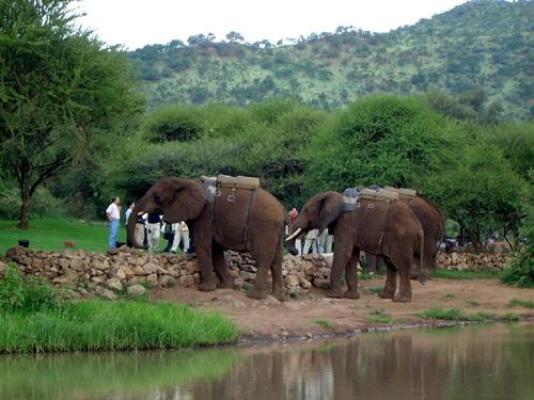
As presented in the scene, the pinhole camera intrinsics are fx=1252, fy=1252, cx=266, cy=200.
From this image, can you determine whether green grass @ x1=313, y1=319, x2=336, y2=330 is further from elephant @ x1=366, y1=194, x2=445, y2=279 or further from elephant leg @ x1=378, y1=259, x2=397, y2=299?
elephant @ x1=366, y1=194, x2=445, y2=279

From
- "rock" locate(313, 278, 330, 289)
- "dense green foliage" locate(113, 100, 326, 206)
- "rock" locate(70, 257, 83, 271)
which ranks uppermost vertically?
"dense green foliage" locate(113, 100, 326, 206)

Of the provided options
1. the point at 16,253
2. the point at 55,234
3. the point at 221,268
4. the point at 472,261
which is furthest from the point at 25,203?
the point at 16,253

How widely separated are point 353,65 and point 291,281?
280ft

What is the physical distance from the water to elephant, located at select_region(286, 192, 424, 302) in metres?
6.70

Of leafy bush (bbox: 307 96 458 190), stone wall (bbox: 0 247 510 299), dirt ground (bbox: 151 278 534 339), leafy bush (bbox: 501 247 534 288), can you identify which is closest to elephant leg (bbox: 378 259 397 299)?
dirt ground (bbox: 151 278 534 339)

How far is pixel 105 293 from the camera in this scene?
2494 cm

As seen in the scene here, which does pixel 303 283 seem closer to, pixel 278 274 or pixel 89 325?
pixel 278 274

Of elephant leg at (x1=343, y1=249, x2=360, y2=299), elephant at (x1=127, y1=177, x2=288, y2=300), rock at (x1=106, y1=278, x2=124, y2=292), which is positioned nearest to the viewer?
rock at (x1=106, y1=278, x2=124, y2=292)

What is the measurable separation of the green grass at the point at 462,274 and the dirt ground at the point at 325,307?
4222 mm

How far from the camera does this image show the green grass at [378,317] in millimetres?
25433

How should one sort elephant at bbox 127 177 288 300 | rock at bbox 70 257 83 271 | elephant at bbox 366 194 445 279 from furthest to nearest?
elephant at bbox 366 194 445 279
elephant at bbox 127 177 288 300
rock at bbox 70 257 83 271

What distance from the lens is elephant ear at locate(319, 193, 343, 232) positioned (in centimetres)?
2934

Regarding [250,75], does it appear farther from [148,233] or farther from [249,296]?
[249,296]

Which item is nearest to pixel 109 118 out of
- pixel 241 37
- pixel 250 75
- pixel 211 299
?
pixel 211 299
